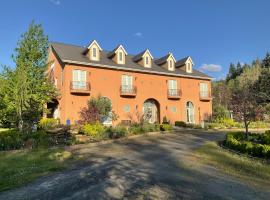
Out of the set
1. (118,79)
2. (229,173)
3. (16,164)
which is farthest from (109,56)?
(229,173)

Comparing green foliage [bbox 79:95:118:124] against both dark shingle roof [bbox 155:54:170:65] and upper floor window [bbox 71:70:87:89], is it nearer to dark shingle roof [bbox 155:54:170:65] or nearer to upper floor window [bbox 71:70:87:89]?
upper floor window [bbox 71:70:87:89]

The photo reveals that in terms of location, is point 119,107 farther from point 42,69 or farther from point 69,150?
point 69,150

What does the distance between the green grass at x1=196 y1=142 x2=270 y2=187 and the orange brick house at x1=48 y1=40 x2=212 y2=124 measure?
55.1ft

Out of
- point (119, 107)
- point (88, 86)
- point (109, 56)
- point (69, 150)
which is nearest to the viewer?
point (69, 150)

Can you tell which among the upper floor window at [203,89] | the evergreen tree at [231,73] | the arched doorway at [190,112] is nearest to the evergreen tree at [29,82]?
the arched doorway at [190,112]

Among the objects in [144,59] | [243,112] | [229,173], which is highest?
[144,59]

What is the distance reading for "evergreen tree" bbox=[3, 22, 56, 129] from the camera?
20.4m

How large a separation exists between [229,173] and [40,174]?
8.07 meters

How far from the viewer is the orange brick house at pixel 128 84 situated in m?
27.8

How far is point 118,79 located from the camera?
30891 millimetres

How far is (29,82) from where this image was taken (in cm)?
2234

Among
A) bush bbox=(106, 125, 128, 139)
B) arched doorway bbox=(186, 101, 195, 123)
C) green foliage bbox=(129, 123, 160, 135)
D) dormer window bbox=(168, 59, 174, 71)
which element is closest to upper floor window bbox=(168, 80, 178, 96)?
dormer window bbox=(168, 59, 174, 71)

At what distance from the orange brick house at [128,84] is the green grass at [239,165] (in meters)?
16.8

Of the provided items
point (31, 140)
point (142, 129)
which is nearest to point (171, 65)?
point (142, 129)
